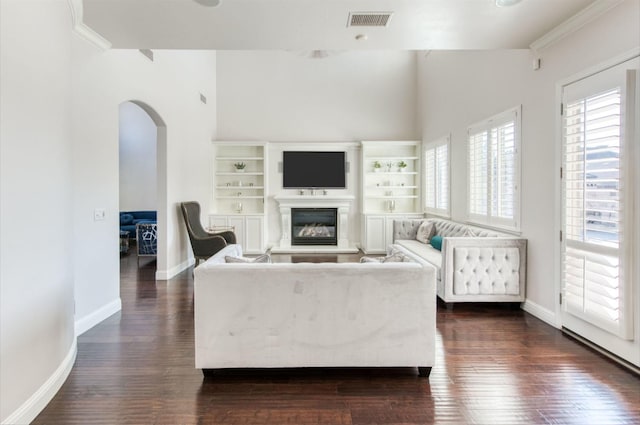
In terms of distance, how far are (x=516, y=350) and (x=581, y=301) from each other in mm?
748

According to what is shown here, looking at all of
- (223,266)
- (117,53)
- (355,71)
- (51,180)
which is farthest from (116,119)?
(355,71)

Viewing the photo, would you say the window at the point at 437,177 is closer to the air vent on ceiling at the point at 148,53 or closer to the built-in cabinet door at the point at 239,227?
the built-in cabinet door at the point at 239,227

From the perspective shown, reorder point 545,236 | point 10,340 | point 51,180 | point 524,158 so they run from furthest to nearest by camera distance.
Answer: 1. point 524,158
2. point 545,236
3. point 51,180
4. point 10,340

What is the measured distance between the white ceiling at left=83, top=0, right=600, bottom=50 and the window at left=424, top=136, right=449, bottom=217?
9.15 ft

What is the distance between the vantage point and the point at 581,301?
3100mm

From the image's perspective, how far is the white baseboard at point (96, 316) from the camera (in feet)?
11.1

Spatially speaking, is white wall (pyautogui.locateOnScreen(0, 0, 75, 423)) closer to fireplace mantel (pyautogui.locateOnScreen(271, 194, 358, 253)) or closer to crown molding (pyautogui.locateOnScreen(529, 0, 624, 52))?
crown molding (pyautogui.locateOnScreen(529, 0, 624, 52))

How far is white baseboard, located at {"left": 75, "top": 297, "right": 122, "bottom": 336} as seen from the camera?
11.1ft

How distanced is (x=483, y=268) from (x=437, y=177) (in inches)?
125

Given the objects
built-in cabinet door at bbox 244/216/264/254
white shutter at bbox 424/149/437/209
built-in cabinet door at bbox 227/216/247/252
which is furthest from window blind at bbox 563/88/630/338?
built-in cabinet door at bbox 227/216/247/252

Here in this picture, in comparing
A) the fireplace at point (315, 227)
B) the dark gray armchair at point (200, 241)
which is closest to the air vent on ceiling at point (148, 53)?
the dark gray armchair at point (200, 241)

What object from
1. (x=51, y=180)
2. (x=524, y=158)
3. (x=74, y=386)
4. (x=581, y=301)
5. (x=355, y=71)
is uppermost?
(x=355, y=71)

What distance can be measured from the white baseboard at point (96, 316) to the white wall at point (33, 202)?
2.56ft

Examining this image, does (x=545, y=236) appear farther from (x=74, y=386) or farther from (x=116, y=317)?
(x=116, y=317)
